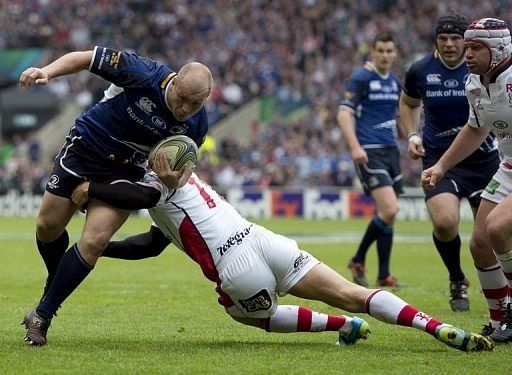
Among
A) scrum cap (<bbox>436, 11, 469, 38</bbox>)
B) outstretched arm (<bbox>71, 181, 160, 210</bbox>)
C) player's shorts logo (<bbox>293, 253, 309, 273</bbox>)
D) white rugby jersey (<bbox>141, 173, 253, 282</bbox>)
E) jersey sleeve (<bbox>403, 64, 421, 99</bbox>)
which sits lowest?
player's shorts logo (<bbox>293, 253, 309, 273</bbox>)

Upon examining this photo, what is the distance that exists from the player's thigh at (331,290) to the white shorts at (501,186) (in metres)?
1.42

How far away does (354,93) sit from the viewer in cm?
1268

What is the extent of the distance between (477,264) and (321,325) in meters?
1.46

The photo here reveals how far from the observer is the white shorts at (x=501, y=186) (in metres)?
7.94

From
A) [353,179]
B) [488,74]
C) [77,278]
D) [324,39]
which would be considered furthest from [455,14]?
[324,39]

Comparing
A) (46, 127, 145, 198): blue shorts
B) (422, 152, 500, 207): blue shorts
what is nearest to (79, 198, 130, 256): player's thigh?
(46, 127, 145, 198): blue shorts

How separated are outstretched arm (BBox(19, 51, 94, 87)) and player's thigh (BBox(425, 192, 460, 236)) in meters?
3.67

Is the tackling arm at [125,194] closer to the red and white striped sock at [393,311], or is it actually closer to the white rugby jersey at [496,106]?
the red and white striped sock at [393,311]

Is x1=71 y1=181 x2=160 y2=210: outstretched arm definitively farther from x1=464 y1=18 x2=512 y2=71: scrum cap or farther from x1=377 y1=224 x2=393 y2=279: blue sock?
x1=377 y1=224 x2=393 y2=279: blue sock

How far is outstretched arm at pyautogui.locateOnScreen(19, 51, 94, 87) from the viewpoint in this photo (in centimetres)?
692

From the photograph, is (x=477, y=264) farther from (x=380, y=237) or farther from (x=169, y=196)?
(x=380, y=237)

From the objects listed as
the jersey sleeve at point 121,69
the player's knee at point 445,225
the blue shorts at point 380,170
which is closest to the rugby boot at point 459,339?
the jersey sleeve at point 121,69

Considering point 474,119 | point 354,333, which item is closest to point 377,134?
point 474,119

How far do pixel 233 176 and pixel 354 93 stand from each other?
19093 mm
